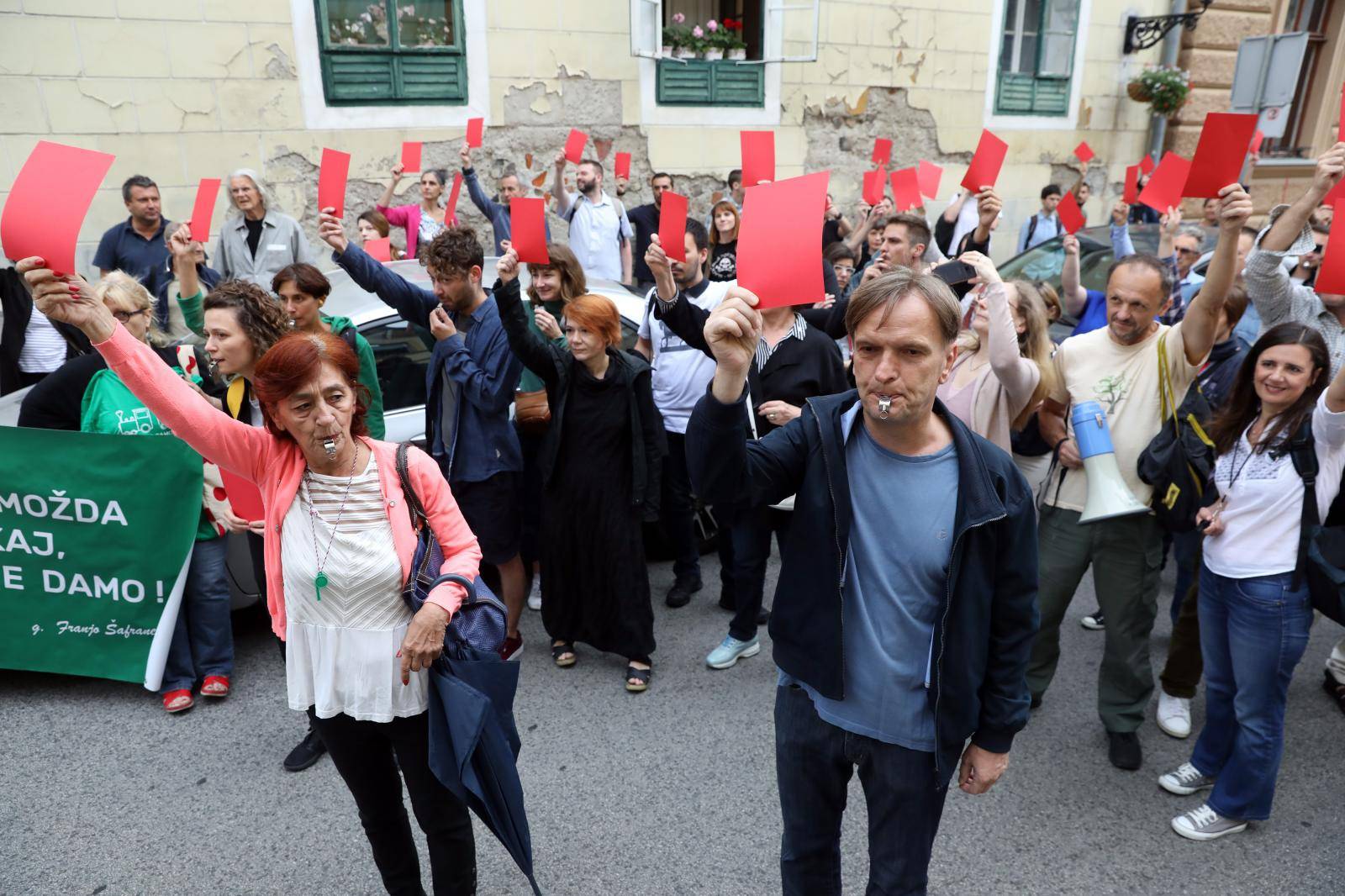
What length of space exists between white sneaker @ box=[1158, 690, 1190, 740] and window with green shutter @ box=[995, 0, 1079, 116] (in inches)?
437

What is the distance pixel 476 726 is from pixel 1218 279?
2621 millimetres

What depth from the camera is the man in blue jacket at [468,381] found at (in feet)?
12.5

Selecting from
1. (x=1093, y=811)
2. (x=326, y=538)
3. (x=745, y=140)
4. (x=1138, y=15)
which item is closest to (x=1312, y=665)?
(x=1093, y=811)

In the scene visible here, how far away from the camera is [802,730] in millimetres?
2166

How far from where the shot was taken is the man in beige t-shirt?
316 centimetres

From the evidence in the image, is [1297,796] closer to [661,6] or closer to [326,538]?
[326,538]

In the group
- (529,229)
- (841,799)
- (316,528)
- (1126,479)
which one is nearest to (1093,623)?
(1126,479)

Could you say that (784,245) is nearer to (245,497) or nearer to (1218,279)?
(1218,279)

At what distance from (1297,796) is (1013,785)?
101 centimetres

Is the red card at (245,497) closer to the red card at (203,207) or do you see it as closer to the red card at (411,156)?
the red card at (203,207)

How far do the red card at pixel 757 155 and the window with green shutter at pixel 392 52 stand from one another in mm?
5490

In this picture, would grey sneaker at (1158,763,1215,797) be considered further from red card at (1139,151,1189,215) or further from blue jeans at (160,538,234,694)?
blue jeans at (160,538,234,694)

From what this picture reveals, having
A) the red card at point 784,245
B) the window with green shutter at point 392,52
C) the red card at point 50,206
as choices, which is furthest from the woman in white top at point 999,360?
the window with green shutter at point 392,52

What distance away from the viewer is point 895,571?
202 cm
